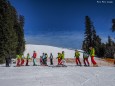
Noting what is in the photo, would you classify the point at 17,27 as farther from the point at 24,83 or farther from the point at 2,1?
the point at 24,83

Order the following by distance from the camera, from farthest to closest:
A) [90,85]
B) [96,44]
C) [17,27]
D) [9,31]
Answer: [96,44], [17,27], [9,31], [90,85]

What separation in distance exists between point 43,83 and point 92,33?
70.8 m

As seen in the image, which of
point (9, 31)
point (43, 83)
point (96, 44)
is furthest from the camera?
point (96, 44)

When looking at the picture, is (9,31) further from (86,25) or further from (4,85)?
(86,25)

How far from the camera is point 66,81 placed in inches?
576

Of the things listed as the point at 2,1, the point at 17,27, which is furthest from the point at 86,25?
the point at 2,1

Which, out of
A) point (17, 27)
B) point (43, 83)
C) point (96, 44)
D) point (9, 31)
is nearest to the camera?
point (43, 83)

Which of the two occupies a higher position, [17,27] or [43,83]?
[17,27]

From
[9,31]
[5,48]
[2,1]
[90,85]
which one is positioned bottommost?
[90,85]

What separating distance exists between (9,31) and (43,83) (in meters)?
29.0

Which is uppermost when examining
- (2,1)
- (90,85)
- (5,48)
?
(2,1)

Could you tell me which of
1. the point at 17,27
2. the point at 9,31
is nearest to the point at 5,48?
the point at 9,31

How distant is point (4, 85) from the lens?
13.9 m

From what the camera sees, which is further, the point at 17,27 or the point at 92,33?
the point at 92,33
